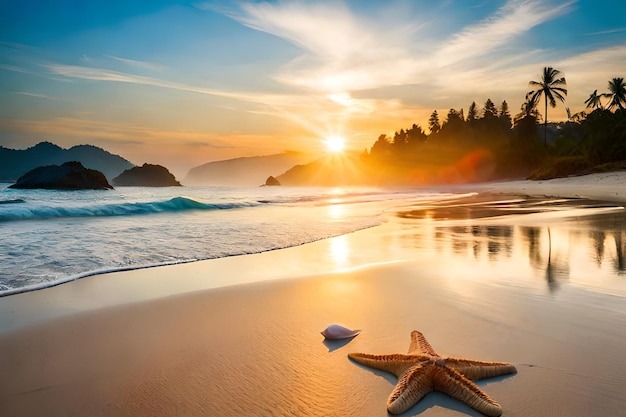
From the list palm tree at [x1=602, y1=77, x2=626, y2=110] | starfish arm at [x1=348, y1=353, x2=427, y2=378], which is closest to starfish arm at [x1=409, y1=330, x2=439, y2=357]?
starfish arm at [x1=348, y1=353, x2=427, y2=378]

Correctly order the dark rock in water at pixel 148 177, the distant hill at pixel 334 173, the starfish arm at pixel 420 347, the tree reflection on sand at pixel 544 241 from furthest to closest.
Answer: the distant hill at pixel 334 173 < the dark rock in water at pixel 148 177 < the tree reflection on sand at pixel 544 241 < the starfish arm at pixel 420 347

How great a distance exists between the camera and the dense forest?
132ft

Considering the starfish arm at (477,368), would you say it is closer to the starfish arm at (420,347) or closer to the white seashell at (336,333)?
the starfish arm at (420,347)

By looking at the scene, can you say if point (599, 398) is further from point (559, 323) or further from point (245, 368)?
point (245, 368)

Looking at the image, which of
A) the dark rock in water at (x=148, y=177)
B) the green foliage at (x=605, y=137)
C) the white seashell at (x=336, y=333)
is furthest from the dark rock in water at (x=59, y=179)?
the green foliage at (x=605, y=137)

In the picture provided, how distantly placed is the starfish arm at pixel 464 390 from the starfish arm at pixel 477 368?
0.40ft

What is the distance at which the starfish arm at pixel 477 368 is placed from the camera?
260 cm

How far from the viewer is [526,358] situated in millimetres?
3012

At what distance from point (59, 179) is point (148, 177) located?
174ft

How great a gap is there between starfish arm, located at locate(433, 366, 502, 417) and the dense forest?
42.7 meters

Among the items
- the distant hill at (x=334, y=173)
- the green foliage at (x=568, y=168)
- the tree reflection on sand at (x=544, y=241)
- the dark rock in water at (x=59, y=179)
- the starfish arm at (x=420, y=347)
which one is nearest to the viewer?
the starfish arm at (x=420, y=347)

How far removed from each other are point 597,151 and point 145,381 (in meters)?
49.4

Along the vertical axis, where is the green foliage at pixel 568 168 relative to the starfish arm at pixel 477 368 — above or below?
above

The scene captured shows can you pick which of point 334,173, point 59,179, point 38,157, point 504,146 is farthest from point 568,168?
point 38,157
